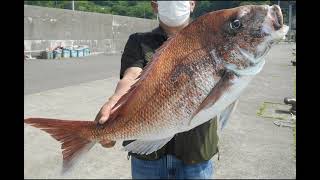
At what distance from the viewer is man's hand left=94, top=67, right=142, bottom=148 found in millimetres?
1821

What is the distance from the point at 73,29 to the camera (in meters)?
19.3

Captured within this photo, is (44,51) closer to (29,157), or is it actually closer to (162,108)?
(29,157)

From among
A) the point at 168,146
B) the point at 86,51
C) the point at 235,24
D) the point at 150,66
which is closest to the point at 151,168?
the point at 168,146

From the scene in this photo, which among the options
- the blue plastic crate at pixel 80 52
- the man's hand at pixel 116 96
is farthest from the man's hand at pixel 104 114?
the blue plastic crate at pixel 80 52

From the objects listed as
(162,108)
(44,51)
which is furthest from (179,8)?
(44,51)

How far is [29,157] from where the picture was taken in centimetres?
538

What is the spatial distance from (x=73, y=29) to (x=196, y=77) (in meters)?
18.4

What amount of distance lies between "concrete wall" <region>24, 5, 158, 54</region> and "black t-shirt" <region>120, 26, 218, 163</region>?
14.6 m

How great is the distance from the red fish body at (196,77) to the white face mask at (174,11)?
0.63 m

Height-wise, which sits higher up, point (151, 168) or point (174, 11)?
point (174, 11)

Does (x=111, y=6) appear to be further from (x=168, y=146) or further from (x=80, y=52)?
(x=168, y=146)

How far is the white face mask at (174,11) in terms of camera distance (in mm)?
2262

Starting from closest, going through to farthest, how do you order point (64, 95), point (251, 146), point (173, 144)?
point (173, 144)
point (251, 146)
point (64, 95)

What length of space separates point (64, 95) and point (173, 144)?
7.32m
